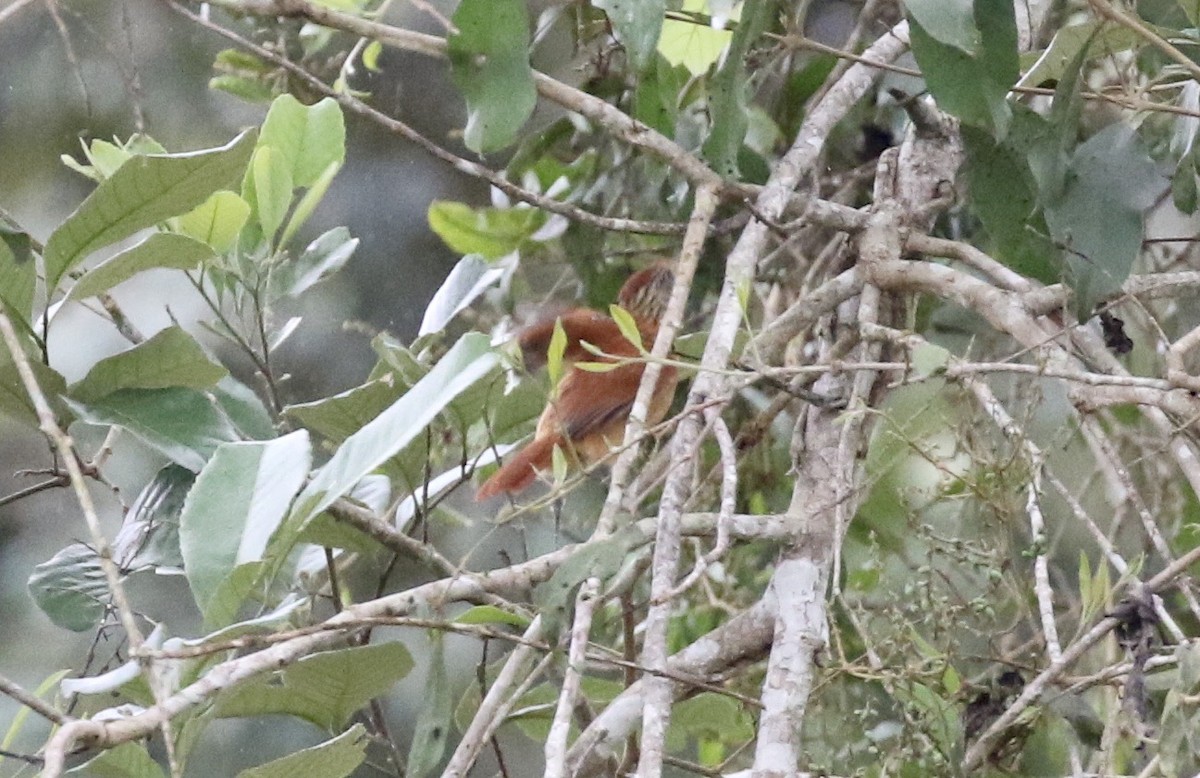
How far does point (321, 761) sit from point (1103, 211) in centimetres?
62

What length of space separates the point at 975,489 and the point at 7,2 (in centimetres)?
200

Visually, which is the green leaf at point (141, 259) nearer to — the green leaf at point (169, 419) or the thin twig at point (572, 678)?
the green leaf at point (169, 419)

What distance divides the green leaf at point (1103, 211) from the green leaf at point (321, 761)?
54 cm

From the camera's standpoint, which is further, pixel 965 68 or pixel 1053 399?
pixel 1053 399

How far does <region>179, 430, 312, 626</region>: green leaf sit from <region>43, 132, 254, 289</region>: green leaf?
0.18 m

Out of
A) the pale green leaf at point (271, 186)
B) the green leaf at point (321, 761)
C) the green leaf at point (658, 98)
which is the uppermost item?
the green leaf at point (658, 98)

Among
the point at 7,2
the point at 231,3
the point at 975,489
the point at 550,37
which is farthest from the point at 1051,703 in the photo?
the point at 7,2

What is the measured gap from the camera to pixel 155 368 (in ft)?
3.15

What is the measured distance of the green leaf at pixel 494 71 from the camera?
99 centimetres

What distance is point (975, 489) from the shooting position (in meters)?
0.96

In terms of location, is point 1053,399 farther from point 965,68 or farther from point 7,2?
point 7,2

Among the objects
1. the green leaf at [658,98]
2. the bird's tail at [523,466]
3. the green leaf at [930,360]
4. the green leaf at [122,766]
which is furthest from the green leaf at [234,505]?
the bird's tail at [523,466]

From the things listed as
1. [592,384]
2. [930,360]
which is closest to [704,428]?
[930,360]

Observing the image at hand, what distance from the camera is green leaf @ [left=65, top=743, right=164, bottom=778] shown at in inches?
33.4
